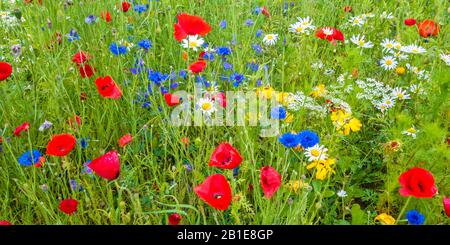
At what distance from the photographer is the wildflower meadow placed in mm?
1312

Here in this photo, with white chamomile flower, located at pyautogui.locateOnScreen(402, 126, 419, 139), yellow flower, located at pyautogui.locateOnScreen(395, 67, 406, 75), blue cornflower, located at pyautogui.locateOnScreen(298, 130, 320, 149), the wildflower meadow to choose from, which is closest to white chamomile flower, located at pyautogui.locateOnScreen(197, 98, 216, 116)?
the wildflower meadow

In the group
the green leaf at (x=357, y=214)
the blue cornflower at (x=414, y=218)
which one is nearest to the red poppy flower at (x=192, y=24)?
the green leaf at (x=357, y=214)

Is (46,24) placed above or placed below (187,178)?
above

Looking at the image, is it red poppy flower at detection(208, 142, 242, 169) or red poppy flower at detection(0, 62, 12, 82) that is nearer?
red poppy flower at detection(208, 142, 242, 169)

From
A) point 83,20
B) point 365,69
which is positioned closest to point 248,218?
point 365,69

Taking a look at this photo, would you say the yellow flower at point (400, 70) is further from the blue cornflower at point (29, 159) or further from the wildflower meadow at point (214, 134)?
the blue cornflower at point (29, 159)

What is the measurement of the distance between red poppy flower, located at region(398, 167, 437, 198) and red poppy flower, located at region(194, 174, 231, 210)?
1.35 feet

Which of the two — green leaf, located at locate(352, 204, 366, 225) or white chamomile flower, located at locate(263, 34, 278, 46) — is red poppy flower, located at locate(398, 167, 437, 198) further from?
white chamomile flower, located at locate(263, 34, 278, 46)

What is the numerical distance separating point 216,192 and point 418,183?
1.57 feet

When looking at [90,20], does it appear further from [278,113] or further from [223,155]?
[223,155]

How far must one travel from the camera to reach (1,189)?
62.2 inches

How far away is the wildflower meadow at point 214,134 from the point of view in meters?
1.31
